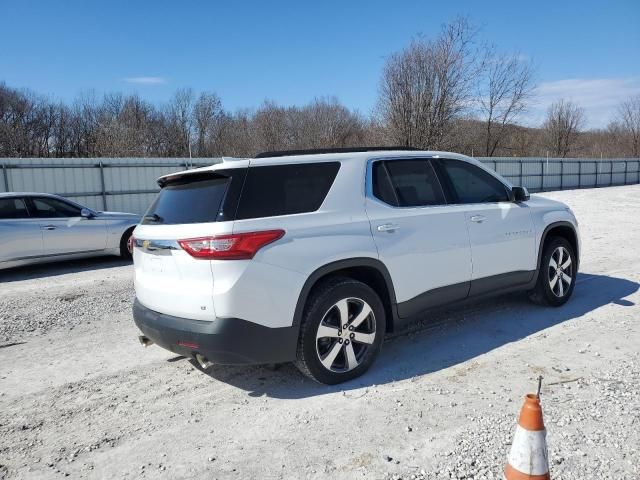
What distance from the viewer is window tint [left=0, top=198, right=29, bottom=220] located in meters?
8.49

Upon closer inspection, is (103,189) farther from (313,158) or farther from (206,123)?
(206,123)

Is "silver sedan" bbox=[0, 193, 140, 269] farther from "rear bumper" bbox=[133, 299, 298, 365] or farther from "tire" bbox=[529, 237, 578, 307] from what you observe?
Result: "tire" bbox=[529, 237, 578, 307]

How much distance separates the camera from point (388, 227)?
12.7 ft

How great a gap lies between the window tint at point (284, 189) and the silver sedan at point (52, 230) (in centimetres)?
695

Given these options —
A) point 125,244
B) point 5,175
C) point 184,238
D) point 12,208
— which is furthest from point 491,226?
point 5,175

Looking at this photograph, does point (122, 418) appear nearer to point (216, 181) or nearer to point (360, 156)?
point (216, 181)

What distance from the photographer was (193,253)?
3.26 m

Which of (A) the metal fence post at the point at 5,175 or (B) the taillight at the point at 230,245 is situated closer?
(B) the taillight at the point at 230,245

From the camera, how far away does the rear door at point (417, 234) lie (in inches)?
154

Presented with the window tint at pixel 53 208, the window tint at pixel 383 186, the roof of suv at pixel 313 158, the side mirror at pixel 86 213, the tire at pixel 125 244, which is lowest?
the tire at pixel 125 244

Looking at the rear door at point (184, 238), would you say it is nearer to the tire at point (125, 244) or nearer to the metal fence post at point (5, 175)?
the tire at point (125, 244)

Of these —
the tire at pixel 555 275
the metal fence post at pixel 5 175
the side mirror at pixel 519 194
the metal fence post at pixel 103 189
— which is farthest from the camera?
the metal fence post at pixel 103 189

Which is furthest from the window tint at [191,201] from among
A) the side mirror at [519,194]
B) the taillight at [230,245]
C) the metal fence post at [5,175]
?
the metal fence post at [5,175]

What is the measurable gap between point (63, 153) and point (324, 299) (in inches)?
2307
